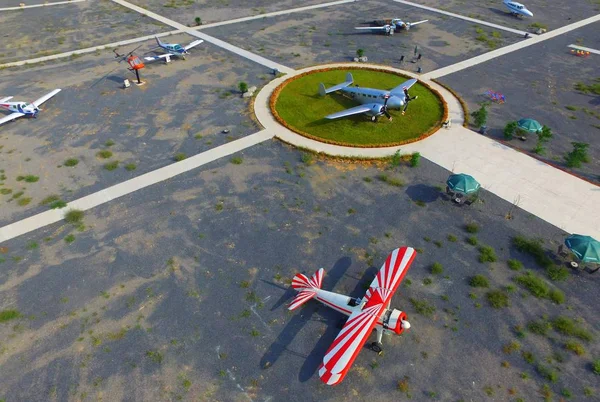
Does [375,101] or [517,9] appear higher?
[517,9]

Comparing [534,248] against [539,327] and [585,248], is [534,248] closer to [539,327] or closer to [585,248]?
[585,248]

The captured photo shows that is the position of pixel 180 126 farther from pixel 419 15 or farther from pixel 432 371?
pixel 419 15

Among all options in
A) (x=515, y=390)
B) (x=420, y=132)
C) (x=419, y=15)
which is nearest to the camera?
(x=515, y=390)

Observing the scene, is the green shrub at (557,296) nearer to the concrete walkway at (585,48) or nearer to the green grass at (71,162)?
the green grass at (71,162)

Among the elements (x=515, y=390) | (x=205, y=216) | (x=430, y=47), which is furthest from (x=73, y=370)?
(x=430, y=47)

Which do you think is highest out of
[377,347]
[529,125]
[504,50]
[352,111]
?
[504,50]

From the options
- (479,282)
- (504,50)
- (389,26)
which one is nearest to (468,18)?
(504,50)
